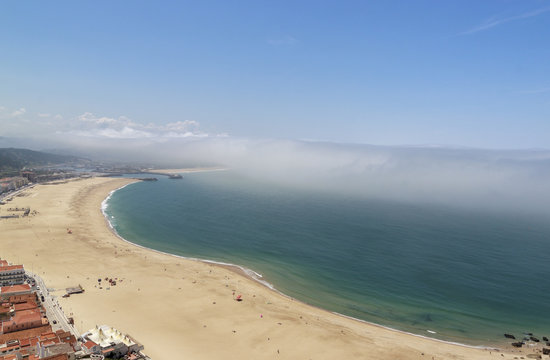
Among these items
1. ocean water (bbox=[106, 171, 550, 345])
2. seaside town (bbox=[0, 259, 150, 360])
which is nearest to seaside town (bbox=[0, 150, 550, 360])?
seaside town (bbox=[0, 259, 150, 360])

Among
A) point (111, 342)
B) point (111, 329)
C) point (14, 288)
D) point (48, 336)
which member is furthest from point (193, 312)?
point (14, 288)

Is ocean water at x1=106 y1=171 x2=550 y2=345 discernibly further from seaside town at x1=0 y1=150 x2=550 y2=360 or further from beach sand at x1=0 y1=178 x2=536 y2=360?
beach sand at x1=0 y1=178 x2=536 y2=360

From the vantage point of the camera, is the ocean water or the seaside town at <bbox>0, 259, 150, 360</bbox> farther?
the ocean water

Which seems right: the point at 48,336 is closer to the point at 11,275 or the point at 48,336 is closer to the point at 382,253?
the point at 11,275

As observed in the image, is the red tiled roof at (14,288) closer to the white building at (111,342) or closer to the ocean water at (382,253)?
the white building at (111,342)

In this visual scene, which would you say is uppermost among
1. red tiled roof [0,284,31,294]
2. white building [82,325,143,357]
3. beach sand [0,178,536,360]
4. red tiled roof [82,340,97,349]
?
red tiled roof [0,284,31,294]

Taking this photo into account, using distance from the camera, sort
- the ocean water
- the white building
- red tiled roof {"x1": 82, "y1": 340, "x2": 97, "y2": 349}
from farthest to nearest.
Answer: the ocean water → the white building → red tiled roof {"x1": 82, "y1": 340, "x2": 97, "y2": 349}
